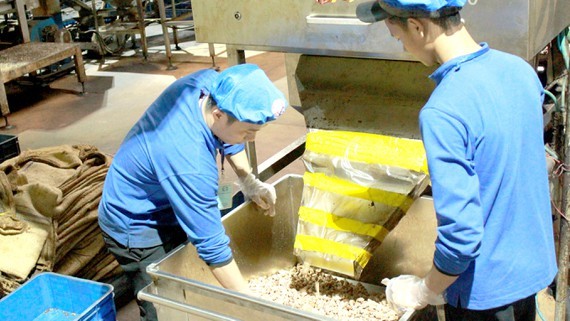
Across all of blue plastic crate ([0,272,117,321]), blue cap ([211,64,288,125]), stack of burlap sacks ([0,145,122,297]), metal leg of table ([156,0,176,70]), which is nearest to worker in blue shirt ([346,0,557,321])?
blue cap ([211,64,288,125])

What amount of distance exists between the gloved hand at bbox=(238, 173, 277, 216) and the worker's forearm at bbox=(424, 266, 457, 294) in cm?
83

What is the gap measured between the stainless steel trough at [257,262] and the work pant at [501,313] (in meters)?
0.12

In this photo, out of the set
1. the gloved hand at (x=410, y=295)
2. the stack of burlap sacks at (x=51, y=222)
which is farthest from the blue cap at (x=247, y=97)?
the stack of burlap sacks at (x=51, y=222)

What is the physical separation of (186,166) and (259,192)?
0.49m

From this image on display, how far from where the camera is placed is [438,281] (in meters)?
1.53

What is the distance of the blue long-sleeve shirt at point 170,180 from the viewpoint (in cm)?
184

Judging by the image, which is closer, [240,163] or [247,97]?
[247,97]

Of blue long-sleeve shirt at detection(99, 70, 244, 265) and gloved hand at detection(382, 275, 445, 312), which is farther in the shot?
blue long-sleeve shirt at detection(99, 70, 244, 265)

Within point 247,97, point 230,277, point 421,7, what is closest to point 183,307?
point 230,277

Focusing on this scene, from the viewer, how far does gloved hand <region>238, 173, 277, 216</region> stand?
7.49 feet

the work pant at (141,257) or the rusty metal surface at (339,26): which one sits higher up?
the rusty metal surface at (339,26)

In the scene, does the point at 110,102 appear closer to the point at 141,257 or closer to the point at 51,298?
the point at 51,298

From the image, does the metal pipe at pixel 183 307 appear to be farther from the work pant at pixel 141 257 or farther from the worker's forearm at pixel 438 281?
the worker's forearm at pixel 438 281

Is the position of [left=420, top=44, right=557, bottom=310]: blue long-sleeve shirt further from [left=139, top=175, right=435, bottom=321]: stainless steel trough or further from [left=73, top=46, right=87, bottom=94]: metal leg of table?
[left=73, top=46, right=87, bottom=94]: metal leg of table
